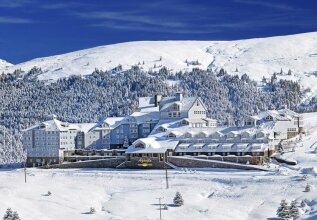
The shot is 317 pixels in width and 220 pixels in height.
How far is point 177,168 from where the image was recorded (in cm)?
12044

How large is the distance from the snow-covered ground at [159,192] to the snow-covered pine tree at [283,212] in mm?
1882

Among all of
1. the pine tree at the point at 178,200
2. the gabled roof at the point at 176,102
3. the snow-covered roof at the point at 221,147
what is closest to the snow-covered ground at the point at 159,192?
the pine tree at the point at 178,200

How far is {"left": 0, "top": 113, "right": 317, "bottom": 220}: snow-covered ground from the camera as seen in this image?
286 feet

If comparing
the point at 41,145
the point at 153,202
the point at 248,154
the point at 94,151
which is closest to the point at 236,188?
the point at 153,202

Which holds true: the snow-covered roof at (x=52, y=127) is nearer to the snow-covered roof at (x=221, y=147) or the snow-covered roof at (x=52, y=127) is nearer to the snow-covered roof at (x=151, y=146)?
the snow-covered roof at (x=151, y=146)

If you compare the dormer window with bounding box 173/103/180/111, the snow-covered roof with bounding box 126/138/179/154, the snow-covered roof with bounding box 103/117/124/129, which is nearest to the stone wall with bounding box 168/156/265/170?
the snow-covered roof with bounding box 126/138/179/154

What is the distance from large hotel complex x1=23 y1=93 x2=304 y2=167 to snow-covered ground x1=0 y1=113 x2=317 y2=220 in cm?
660

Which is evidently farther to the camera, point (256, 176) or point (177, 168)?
point (177, 168)

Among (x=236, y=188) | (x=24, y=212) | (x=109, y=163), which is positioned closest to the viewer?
(x=24, y=212)

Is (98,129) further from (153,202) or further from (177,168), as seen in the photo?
(153,202)

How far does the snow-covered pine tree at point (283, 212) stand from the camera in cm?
8062

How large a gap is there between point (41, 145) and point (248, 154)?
44.9m

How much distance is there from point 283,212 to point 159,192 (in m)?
24.3

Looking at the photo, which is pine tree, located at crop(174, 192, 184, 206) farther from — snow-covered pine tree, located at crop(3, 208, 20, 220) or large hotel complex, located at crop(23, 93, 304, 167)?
large hotel complex, located at crop(23, 93, 304, 167)
